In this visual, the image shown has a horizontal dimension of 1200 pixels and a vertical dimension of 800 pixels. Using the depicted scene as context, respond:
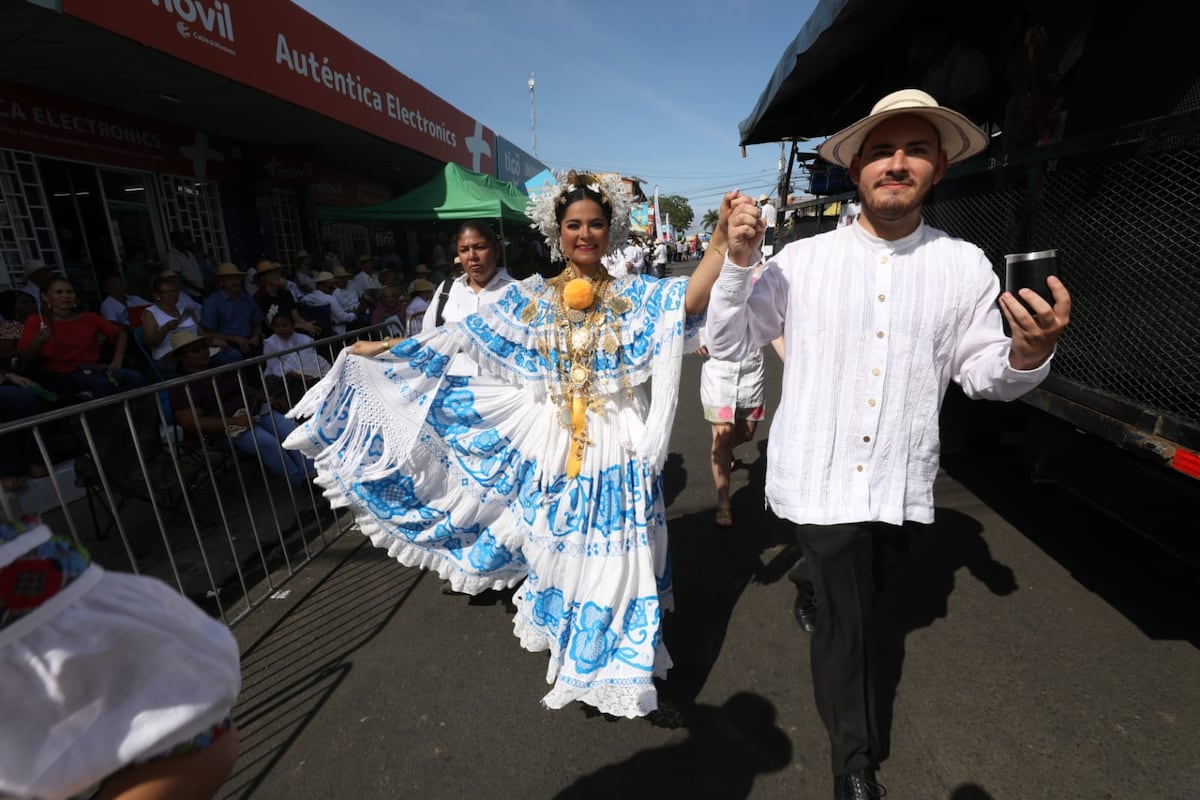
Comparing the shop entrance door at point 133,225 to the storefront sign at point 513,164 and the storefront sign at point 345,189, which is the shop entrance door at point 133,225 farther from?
the storefront sign at point 513,164

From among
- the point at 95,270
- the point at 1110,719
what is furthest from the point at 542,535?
the point at 95,270

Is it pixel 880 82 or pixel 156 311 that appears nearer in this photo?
pixel 156 311

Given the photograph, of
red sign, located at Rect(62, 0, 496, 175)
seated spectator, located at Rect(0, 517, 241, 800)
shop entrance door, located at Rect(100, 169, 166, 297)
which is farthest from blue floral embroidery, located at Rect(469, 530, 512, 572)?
shop entrance door, located at Rect(100, 169, 166, 297)

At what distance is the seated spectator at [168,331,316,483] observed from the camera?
4.40m

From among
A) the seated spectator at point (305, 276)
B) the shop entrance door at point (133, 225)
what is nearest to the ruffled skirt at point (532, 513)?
the shop entrance door at point (133, 225)

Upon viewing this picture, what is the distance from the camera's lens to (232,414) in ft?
15.9

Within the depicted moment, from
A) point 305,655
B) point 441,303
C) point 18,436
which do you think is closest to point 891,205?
point 441,303

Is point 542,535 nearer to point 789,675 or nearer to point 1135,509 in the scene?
point 789,675

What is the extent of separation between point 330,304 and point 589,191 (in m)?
7.18

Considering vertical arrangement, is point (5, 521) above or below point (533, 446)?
above

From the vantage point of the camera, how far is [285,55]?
7.01 m

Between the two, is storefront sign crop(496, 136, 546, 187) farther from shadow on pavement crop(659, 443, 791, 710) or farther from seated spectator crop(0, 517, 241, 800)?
seated spectator crop(0, 517, 241, 800)

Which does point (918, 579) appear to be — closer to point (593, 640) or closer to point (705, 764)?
point (705, 764)

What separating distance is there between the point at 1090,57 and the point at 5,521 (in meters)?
3.75
